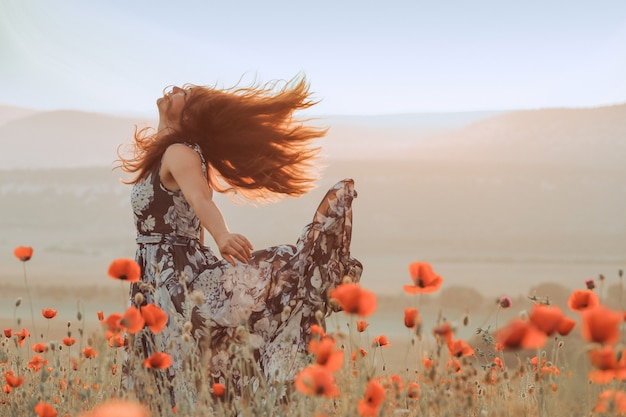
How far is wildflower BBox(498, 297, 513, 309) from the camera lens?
8.84 ft

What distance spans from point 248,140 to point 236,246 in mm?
1266

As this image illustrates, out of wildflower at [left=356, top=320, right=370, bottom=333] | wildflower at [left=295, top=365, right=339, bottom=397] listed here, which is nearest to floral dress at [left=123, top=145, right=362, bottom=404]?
wildflower at [left=356, top=320, right=370, bottom=333]

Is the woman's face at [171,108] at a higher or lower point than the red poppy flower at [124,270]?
higher

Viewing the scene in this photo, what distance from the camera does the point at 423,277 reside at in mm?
2332

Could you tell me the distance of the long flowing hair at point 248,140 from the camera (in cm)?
413

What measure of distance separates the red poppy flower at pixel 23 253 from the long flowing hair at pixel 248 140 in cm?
89

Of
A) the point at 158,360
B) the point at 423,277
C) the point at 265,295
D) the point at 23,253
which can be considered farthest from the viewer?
the point at 265,295

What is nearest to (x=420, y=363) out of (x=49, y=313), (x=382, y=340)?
(x=382, y=340)

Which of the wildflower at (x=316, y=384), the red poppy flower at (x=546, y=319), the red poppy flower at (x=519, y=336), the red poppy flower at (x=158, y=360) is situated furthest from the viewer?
the red poppy flower at (x=158, y=360)

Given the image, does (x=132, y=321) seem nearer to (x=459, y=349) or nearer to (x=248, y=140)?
(x=459, y=349)

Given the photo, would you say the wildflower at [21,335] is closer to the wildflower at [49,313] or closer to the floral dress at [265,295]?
the wildflower at [49,313]

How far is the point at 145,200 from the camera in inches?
151

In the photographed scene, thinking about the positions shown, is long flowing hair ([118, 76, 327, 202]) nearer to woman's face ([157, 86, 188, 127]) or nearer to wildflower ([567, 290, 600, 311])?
woman's face ([157, 86, 188, 127])

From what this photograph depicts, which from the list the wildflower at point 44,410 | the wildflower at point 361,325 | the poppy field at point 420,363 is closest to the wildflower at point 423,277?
the poppy field at point 420,363
